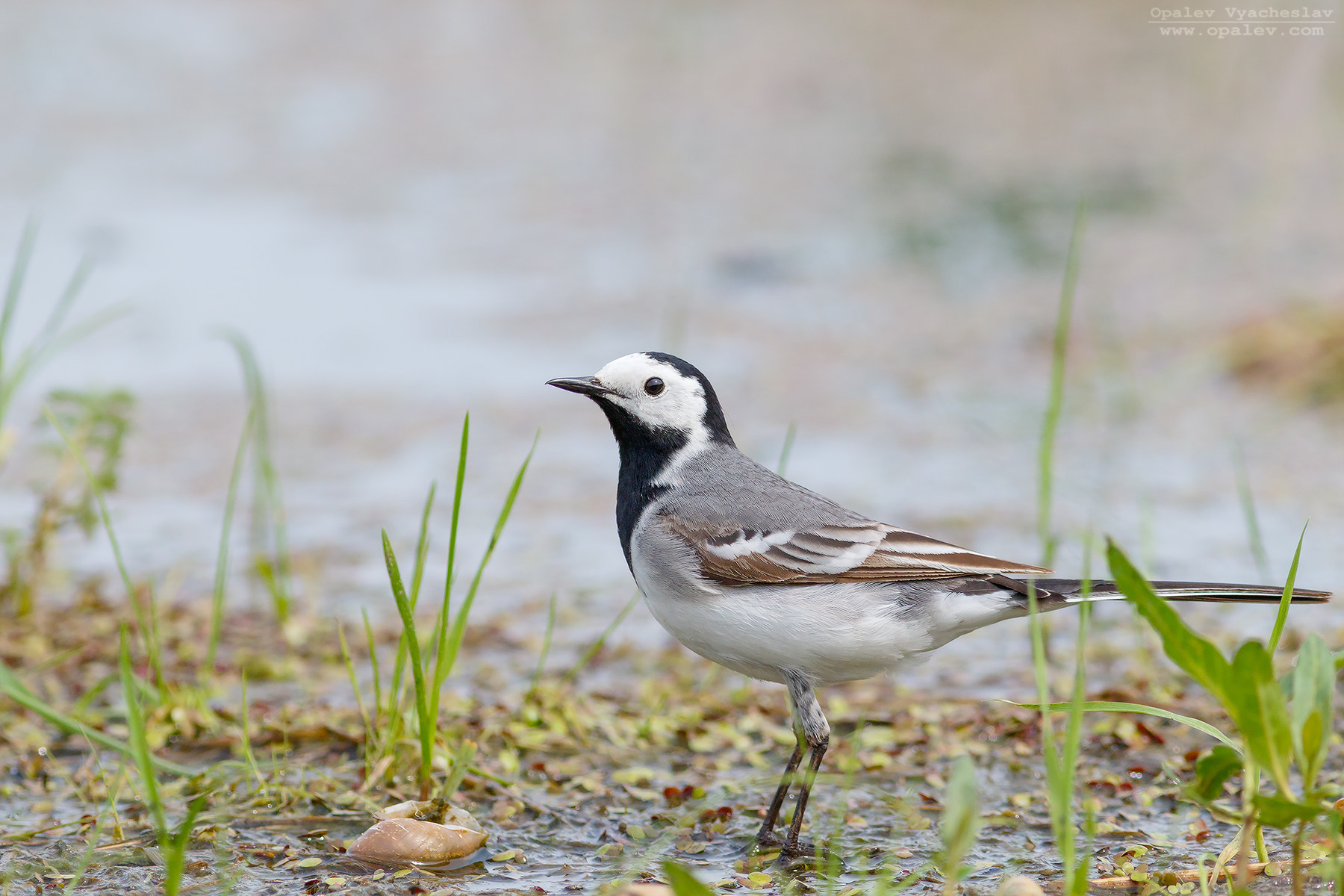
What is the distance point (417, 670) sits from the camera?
12.5 ft

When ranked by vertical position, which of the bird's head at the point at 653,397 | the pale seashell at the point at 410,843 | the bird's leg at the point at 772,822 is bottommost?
the pale seashell at the point at 410,843

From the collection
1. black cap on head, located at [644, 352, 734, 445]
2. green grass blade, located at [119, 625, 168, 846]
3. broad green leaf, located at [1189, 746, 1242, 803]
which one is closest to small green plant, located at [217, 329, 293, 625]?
black cap on head, located at [644, 352, 734, 445]

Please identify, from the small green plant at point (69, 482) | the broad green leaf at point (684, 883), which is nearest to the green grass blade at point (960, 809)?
the broad green leaf at point (684, 883)

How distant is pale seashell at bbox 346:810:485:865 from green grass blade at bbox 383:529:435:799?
0.19 meters

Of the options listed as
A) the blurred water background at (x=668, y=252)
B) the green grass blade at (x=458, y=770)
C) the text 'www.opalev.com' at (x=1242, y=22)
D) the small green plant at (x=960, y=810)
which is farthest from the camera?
the text 'www.opalev.com' at (x=1242, y=22)

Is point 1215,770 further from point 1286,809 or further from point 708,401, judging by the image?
point 708,401

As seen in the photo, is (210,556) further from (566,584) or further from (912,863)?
(912,863)

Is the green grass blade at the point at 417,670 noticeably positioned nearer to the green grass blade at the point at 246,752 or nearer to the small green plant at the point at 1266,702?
the green grass blade at the point at 246,752

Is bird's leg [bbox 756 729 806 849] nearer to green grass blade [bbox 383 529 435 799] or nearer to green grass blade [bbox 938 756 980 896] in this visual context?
green grass blade [bbox 383 529 435 799]

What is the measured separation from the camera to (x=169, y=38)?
1572 centimetres

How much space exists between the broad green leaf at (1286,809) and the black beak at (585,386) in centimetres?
245

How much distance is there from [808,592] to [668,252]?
814 cm

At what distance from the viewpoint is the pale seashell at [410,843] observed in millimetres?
3836

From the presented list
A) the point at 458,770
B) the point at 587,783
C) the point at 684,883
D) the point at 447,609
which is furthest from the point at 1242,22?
the point at 684,883
